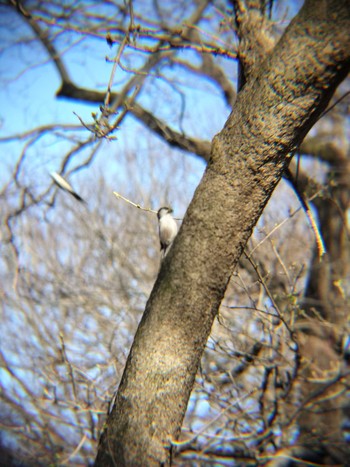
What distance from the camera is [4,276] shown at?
7773 mm

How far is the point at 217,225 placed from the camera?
5.44 feet

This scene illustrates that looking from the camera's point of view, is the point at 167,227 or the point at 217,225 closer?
the point at 217,225

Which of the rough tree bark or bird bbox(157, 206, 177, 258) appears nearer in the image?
the rough tree bark

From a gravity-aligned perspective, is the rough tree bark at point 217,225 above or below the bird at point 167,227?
below

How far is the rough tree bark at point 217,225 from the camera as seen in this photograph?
5.15ft

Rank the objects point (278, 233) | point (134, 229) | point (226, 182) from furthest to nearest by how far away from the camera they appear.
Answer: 1. point (134, 229)
2. point (278, 233)
3. point (226, 182)

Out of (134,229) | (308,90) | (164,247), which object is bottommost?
(308,90)

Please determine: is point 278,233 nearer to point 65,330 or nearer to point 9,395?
point 65,330

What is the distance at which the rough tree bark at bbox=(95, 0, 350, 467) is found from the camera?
5.15ft

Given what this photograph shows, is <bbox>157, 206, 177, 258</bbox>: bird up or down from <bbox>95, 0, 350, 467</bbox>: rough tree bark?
up

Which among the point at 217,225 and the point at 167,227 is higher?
the point at 167,227

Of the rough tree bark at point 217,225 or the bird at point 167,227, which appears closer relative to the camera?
the rough tree bark at point 217,225

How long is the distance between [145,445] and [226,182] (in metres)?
1.07

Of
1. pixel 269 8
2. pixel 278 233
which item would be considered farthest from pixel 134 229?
pixel 269 8
